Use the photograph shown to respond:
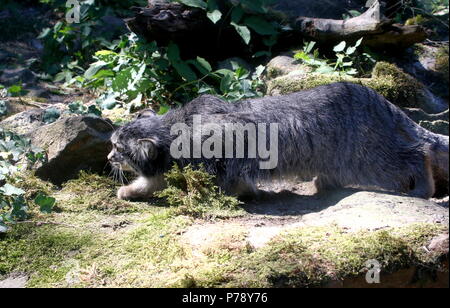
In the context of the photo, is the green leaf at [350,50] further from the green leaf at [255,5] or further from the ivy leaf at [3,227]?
the ivy leaf at [3,227]

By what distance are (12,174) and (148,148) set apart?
1519mm

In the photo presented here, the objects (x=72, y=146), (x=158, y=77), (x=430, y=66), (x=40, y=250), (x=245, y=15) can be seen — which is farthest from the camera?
(x=430, y=66)

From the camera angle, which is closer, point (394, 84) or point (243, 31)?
point (394, 84)

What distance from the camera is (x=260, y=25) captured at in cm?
785

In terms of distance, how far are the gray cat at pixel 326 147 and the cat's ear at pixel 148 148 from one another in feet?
0.03

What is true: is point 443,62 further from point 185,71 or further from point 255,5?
point 185,71

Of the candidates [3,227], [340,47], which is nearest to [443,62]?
[340,47]

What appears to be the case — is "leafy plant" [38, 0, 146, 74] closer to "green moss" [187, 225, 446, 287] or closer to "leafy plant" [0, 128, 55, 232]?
"leafy plant" [0, 128, 55, 232]

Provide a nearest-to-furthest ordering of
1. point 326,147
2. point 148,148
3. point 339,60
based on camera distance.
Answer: point 326,147
point 148,148
point 339,60

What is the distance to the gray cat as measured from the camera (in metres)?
5.56

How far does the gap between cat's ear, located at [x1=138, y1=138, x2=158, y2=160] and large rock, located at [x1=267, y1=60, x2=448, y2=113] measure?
219 centimetres

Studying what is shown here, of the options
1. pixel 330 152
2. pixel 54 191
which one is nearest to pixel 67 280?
pixel 54 191

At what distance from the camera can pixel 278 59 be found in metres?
7.95

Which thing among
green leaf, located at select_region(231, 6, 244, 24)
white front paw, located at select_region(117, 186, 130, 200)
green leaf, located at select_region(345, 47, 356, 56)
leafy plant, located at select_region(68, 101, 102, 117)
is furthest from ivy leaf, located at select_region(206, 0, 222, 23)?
white front paw, located at select_region(117, 186, 130, 200)
